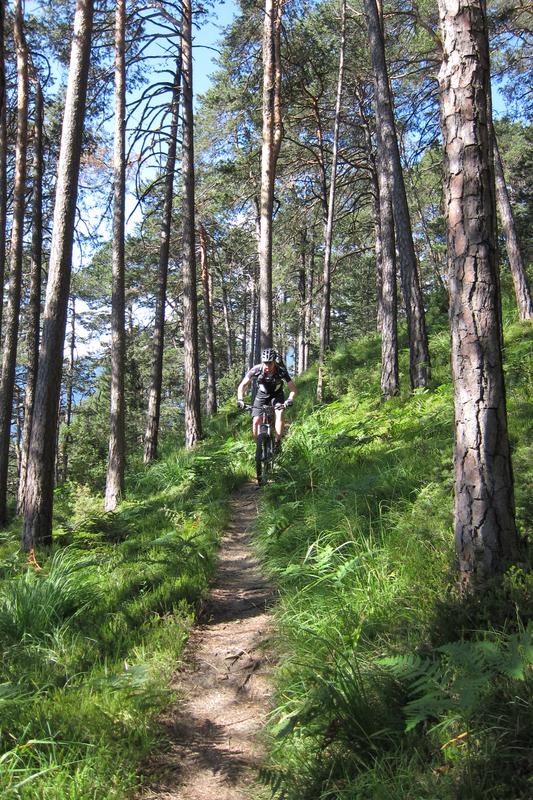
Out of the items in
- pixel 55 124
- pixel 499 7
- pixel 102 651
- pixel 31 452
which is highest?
pixel 499 7

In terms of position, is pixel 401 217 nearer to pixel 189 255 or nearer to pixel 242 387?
pixel 242 387

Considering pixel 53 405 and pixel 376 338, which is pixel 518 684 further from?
pixel 376 338

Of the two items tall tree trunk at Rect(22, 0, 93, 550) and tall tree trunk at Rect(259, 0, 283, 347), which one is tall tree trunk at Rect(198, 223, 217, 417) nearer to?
tall tree trunk at Rect(259, 0, 283, 347)

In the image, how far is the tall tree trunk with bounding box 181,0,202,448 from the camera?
13109mm

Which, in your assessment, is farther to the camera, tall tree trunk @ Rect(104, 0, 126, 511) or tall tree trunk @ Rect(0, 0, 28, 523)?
tall tree trunk @ Rect(0, 0, 28, 523)

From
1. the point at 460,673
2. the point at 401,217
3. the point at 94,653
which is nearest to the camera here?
the point at 460,673

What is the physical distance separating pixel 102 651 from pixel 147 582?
3.39 ft

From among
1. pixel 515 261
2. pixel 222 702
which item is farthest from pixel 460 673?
pixel 515 261

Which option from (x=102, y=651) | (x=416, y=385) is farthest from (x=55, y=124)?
(x=102, y=651)

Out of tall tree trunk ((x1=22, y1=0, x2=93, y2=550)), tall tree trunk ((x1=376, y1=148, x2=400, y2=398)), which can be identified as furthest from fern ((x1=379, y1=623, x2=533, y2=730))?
tall tree trunk ((x1=376, y1=148, x2=400, y2=398))

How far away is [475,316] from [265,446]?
571 cm

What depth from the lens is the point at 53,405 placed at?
6.94 metres

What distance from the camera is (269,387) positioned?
8.62 m

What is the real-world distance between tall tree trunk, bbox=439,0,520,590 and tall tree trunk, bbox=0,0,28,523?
12293 mm
